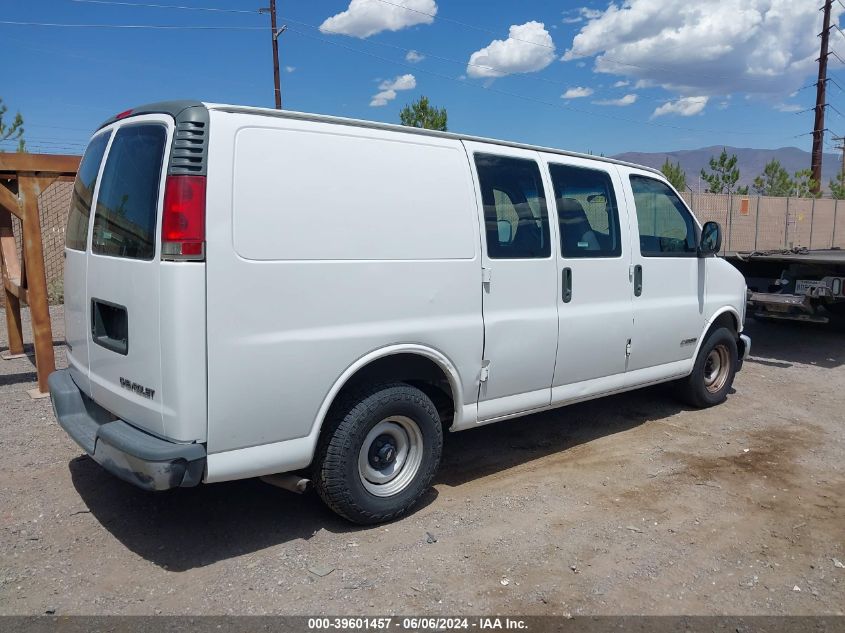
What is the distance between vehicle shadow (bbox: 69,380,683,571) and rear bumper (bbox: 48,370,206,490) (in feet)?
1.97

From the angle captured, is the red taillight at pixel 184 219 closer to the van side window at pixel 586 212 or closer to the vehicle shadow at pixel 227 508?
the vehicle shadow at pixel 227 508

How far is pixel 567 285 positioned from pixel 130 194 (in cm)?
285

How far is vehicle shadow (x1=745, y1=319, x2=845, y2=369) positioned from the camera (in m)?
9.20

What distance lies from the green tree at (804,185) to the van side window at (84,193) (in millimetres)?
32844

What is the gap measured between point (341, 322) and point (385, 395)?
52cm

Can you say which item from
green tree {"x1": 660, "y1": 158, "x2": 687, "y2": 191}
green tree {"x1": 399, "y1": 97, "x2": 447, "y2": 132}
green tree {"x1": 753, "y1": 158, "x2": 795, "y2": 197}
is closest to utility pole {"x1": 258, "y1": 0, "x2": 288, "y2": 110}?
green tree {"x1": 399, "y1": 97, "x2": 447, "y2": 132}

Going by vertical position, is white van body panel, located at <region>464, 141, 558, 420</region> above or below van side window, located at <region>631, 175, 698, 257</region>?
below

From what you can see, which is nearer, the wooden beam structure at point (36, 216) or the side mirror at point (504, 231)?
the side mirror at point (504, 231)

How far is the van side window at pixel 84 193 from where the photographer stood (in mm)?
3918

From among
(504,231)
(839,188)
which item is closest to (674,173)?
(839,188)

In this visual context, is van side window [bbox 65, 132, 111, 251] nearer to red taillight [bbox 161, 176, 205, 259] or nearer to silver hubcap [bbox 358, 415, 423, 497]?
red taillight [bbox 161, 176, 205, 259]

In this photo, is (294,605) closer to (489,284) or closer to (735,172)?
(489,284)

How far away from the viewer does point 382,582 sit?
3.44 metres

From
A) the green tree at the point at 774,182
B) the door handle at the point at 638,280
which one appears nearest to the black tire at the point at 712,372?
the door handle at the point at 638,280
